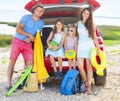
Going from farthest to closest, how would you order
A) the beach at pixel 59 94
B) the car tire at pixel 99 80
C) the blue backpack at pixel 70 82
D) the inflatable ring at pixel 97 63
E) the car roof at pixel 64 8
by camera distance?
the car tire at pixel 99 80 < the car roof at pixel 64 8 < the blue backpack at pixel 70 82 < the inflatable ring at pixel 97 63 < the beach at pixel 59 94

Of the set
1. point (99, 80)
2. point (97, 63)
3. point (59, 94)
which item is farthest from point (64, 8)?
point (59, 94)

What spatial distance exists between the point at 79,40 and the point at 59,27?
56cm

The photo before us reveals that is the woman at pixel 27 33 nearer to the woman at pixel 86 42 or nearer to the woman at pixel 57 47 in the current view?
the woman at pixel 57 47

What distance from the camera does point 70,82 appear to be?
8.64 metres

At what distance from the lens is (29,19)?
8.78 metres

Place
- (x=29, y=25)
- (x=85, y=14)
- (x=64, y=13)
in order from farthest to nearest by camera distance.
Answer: (x=64, y=13) < (x=29, y=25) < (x=85, y=14)

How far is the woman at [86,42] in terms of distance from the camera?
8.59 metres

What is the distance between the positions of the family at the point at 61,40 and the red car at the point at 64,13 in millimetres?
217

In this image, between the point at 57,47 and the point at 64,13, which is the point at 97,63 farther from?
the point at 64,13

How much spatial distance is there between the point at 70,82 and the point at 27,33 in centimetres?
135

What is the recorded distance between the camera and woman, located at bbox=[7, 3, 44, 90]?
8.74 m

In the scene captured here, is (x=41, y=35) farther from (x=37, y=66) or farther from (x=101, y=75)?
(x=101, y=75)

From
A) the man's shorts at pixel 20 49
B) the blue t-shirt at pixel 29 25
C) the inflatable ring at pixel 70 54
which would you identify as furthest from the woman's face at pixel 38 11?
the inflatable ring at pixel 70 54

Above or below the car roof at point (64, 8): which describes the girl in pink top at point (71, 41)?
below
